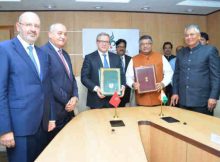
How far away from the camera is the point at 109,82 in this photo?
2568 millimetres

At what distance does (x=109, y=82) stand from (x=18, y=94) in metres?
1.11

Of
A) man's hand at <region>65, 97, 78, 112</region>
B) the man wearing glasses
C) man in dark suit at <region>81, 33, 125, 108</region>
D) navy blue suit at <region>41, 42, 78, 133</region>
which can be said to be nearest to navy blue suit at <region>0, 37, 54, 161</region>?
navy blue suit at <region>41, 42, 78, 133</region>

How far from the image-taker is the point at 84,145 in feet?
4.82

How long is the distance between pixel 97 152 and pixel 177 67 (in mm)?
1829

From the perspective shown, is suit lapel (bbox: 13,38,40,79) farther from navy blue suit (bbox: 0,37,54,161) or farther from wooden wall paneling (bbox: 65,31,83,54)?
wooden wall paneling (bbox: 65,31,83,54)

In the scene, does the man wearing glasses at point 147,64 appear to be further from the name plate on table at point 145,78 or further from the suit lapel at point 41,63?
the suit lapel at point 41,63

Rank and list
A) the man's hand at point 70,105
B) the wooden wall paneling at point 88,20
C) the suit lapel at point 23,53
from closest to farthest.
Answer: the suit lapel at point 23,53, the man's hand at point 70,105, the wooden wall paneling at point 88,20

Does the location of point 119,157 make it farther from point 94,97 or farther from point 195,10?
point 195,10

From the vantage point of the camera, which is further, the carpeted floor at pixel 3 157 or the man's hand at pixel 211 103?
the carpeted floor at pixel 3 157

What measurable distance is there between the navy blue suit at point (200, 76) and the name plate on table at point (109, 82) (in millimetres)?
761

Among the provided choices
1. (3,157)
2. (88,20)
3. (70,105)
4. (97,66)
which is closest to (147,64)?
(97,66)

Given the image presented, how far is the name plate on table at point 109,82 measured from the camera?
2543 mm

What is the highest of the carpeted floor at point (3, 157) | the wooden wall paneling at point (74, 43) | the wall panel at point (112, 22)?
the wall panel at point (112, 22)

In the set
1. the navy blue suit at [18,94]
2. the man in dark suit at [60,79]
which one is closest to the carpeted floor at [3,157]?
the man in dark suit at [60,79]
